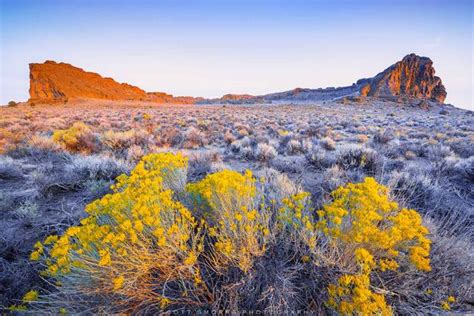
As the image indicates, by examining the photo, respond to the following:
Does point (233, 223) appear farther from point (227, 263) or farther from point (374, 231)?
point (374, 231)

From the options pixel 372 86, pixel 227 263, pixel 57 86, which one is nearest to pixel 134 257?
pixel 227 263

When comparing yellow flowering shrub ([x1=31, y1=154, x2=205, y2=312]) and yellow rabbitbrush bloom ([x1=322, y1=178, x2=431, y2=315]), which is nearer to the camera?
yellow rabbitbrush bloom ([x1=322, y1=178, x2=431, y2=315])

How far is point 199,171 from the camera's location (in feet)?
16.6

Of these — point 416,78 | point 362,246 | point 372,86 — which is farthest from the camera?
point 416,78

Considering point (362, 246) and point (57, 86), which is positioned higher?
point (57, 86)

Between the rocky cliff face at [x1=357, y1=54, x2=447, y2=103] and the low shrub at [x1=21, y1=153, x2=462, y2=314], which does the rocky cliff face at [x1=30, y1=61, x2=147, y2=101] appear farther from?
the low shrub at [x1=21, y1=153, x2=462, y2=314]

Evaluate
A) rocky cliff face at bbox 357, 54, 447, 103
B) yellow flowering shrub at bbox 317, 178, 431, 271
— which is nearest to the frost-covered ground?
yellow flowering shrub at bbox 317, 178, 431, 271

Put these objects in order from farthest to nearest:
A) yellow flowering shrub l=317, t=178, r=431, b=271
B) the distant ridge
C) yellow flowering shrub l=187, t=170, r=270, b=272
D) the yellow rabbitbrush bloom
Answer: the distant ridge → yellow flowering shrub l=187, t=170, r=270, b=272 → yellow flowering shrub l=317, t=178, r=431, b=271 → the yellow rabbitbrush bloom

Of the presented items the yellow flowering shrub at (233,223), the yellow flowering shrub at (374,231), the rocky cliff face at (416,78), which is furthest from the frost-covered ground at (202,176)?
the rocky cliff face at (416,78)

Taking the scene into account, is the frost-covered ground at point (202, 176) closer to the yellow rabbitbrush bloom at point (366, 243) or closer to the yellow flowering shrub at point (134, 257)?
the yellow rabbitbrush bloom at point (366, 243)

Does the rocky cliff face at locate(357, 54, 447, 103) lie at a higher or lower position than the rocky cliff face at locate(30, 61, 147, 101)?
lower

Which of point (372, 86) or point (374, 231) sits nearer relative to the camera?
point (374, 231)

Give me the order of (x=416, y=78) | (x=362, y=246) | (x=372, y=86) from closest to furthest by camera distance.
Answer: (x=362, y=246), (x=372, y=86), (x=416, y=78)

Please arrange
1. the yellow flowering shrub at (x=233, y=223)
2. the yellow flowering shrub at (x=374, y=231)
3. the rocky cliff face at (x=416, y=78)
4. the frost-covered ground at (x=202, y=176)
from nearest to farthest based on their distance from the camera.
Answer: the yellow flowering shrub at (x=374, y=231) → the yellow flowering shrub at (x=233, y=223) → the frost-covered ground at (x=202, y=176) → the rocky cliff face at (x=416, y=78)
